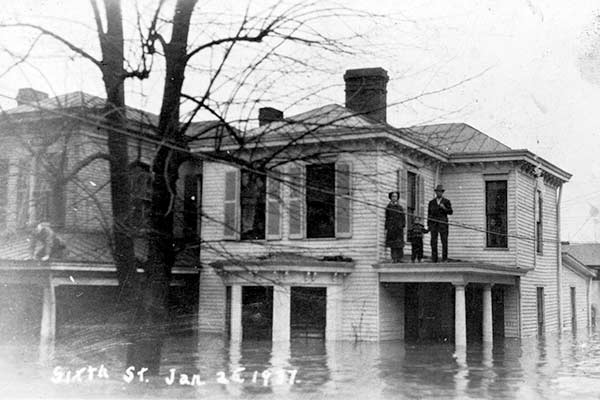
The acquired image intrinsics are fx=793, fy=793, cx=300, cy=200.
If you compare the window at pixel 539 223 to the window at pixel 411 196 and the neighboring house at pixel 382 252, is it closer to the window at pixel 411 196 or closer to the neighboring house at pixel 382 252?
the neighboring house at pixel 382 252

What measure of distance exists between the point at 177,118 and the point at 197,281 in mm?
16853

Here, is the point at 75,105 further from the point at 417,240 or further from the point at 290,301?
the point at 417,240

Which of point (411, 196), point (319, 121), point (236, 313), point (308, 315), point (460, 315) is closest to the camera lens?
point (319, 121)

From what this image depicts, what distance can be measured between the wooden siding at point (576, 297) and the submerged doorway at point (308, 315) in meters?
12.4

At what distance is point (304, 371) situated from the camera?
15555mm

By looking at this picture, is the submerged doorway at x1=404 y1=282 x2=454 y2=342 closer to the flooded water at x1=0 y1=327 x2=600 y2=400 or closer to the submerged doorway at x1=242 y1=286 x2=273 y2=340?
the flooded water at x1=0 y1=327 x2=600 y2=400

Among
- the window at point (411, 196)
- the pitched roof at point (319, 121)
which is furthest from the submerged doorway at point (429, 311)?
the pitched roof at point (319, 121)

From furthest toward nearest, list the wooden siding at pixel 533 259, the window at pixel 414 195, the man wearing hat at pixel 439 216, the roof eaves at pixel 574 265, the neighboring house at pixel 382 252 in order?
the roof eaves at pixel 574 265
the wooden siding at pixel 533 259
the window at pixel 414 195
the neighboring house at pixel 382 252
the man wearing hat at pixel 439 216

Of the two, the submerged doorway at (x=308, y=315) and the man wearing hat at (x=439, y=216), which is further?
the submerged doorway at (x=308, y=315)

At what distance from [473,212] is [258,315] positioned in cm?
782

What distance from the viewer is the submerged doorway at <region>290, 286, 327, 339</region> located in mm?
22594

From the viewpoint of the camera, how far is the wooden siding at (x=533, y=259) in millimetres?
26062

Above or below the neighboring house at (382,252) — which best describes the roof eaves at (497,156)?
above

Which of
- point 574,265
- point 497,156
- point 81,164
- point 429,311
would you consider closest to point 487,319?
point 429,311
